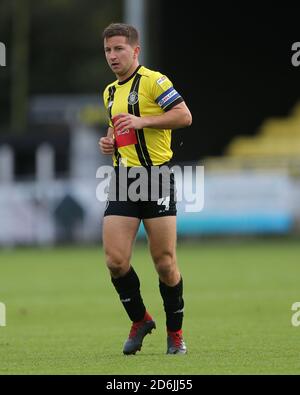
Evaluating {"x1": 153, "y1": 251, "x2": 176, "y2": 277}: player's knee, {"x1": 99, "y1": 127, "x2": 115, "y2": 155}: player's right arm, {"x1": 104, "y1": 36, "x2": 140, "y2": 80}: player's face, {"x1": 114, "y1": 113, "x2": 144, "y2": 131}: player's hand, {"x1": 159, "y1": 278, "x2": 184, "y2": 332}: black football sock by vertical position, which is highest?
{"x1": 104, "y1": 36, "x2": 140, "y2": 80}: player's face

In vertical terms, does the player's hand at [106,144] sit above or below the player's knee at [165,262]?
above

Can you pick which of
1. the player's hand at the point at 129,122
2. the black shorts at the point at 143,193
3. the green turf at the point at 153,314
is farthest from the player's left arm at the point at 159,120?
the green turf at the point at 153,314

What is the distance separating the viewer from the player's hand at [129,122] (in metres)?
8.44

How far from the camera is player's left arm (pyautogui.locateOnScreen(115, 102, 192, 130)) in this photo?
845 centimetres

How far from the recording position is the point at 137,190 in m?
8.70

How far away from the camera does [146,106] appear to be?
8711mm

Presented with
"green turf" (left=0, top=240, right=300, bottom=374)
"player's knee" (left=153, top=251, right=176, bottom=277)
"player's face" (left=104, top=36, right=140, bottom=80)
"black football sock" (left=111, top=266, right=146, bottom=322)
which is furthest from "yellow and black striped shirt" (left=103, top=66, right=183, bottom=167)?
"green turf" (left=0, top=240, right=300, bottom=374)

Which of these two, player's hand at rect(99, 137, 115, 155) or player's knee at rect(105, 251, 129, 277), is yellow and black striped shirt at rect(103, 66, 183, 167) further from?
player's knee at rect(105, 251, 129, 277)

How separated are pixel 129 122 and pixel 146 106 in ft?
1.05

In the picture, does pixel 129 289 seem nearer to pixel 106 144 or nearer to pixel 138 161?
pixel 138 161

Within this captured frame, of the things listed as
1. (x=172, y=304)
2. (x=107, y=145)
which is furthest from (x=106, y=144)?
(x=172, y=304)

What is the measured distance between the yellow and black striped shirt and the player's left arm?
3.5 inches

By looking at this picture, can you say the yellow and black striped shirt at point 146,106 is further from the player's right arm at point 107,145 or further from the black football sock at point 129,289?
the black football sock at point 129,289

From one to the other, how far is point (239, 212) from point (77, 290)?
10.2 m
